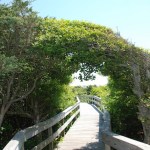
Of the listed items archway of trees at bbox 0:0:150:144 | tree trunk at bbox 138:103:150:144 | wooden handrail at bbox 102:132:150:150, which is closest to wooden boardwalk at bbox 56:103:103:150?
tree trunk at bbox 138:103:150:144

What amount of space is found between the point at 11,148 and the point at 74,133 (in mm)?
9389

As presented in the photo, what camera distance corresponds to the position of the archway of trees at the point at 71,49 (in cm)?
944

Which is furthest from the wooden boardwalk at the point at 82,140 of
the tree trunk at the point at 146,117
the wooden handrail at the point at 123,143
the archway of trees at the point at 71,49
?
the wooden handrail at the point at 123,143

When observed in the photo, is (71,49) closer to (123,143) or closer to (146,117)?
(146,117)

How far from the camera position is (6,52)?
1020cm

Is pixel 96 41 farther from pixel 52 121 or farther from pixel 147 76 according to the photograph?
pixel 52 121

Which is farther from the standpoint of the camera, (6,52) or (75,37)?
(6,52)

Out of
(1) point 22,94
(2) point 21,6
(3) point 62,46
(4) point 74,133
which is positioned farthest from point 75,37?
(4) point 74,133

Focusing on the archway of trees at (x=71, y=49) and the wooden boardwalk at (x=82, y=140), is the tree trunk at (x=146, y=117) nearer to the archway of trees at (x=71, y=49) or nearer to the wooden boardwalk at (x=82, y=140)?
the archway of trees at (x=71, y=49)

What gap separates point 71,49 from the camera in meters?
9.38

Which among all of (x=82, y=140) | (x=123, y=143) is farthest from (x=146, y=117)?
(x=123, y=143)

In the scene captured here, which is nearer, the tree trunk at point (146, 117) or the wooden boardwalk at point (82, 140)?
the tree trunk at point (146, 117)

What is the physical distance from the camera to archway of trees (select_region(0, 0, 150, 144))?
9.44 metres

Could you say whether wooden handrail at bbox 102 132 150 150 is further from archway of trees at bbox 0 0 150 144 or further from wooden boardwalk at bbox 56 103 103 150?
wooden boardwalk at bbox 56 103 103 150
